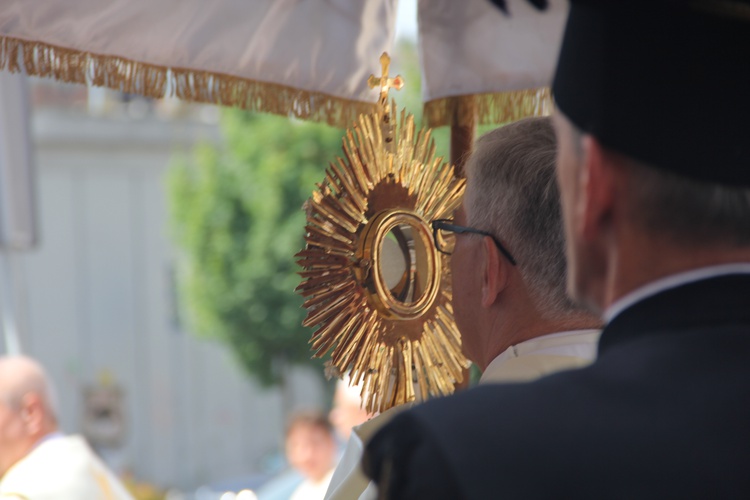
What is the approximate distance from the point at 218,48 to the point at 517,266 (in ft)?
3.06

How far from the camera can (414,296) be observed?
7.48ft

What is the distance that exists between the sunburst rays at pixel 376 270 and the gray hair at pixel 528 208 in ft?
1.12

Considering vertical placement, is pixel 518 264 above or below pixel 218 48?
below

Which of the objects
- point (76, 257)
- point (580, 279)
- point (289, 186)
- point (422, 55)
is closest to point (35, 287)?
point (76, 257)

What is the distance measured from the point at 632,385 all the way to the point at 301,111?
172cm

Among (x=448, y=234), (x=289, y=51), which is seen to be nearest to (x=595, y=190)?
(x=448, y=234)

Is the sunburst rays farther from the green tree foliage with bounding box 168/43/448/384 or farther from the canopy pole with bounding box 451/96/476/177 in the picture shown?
the green tree foliage with bounding box 168/43/448/384

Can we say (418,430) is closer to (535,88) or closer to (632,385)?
(632,385)

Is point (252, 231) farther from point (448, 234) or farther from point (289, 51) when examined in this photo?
point (448, 234)

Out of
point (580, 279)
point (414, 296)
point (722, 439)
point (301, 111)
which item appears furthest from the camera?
point (301, 111)

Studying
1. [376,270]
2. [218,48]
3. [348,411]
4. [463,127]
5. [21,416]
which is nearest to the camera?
[376,270]

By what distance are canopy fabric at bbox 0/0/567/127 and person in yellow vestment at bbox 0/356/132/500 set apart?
1739mm

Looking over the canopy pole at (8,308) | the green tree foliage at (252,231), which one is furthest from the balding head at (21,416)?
the green tree foliage at (252,231)

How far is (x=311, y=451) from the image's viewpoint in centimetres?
522
